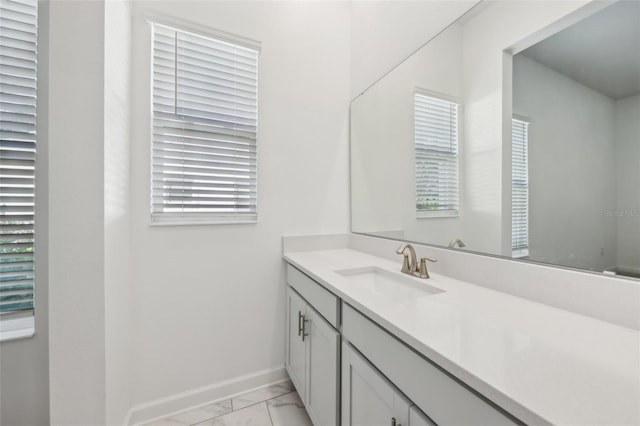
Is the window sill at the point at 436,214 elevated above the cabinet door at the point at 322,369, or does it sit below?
above

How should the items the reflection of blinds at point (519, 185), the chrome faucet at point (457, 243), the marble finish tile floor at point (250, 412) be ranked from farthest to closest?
the marble finish tile floor at point (250, 412), the chrome faucet at point (457, 243), the reflection of blinds at point (519, 185)

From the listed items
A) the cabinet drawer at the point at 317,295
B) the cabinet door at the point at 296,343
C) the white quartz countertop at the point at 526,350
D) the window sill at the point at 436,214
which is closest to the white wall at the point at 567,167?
the white quartz countertop at the point at 526,350

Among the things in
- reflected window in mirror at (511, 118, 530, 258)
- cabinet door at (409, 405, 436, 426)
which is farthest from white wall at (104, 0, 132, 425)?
reflected window in mirror at (511, 118, 530, 258)

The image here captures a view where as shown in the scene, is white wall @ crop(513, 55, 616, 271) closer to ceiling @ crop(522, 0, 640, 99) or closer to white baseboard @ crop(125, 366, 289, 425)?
ceiling @ crop(522, 0, 640, 99)

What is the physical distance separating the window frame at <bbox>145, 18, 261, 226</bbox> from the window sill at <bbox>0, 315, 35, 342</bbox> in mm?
623

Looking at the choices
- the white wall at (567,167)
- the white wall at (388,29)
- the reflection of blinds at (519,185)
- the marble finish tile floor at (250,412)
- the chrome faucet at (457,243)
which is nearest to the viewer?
the white wall at (567,167)

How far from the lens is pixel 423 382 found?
0.63 m

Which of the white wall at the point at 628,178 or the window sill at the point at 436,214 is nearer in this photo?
the white wall at the point at 628,178

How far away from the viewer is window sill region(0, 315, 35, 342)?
108 centimetres

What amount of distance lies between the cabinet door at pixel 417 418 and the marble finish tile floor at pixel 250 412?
99 centimetres

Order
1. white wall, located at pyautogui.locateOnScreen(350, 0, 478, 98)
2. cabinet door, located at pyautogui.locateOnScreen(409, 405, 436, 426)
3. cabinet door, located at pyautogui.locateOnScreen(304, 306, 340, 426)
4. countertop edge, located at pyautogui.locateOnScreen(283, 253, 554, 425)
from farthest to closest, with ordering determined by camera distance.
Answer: white wall, located at pyautogui.locateOnScreen(350, 0, 478, 98), cabinet door, located at pyautogui.locateOnScreen(304, 306, 340, 426), cabinet door, located at pyautogui.locateOnScreen(409, 405, 436, 426), countertop edge, located at pyautogui.locateOnScreen(283, 253, 554, 425)

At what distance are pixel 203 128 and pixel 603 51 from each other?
68.4 inches

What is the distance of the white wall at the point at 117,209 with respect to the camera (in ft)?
3.55

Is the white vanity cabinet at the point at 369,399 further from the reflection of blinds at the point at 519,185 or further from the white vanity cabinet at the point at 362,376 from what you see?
the reflection of blinds at the point at 519,185
